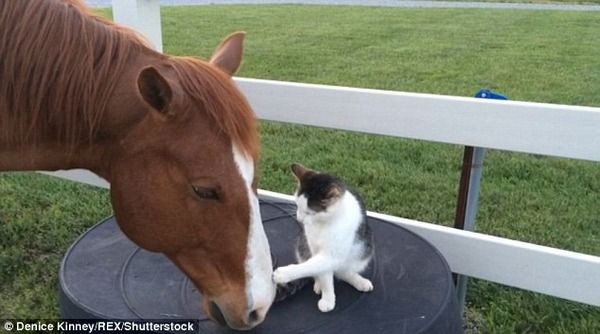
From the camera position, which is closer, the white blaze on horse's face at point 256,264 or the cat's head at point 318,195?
the white blaze on horse's face at point 256,264

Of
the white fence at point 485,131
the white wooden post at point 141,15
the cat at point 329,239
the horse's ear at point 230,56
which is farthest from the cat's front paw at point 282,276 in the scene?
the white wooden post at point 141,15

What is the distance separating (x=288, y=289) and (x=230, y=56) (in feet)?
2.46

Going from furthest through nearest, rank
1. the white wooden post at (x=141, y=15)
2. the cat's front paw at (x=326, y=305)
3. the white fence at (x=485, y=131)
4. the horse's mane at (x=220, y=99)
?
1. the white wooden post at (x=141, y=15)
2. the white fence at (x=485, y=131)
3. the cat's front paw at (x=326, y=305)
4. the horse's mane at (x=220, y=99)

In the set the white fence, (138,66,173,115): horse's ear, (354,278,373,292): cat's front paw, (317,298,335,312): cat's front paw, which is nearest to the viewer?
(138,66,173,115): horse's ear

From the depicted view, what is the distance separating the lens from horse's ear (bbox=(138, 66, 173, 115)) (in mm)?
1306

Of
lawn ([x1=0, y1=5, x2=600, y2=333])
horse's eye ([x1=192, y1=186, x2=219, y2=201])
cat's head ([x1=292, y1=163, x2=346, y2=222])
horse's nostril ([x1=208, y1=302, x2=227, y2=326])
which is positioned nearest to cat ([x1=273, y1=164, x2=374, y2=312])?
cat's head ([x1=292, y1=163, x2=346, y2=222])

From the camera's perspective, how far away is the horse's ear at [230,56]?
1.71 meters

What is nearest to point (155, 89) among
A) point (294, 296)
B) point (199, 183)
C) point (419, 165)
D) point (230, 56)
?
point (199, 183)

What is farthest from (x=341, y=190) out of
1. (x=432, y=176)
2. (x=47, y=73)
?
(x=432, y=176)

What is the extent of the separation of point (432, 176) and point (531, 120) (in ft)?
5.66

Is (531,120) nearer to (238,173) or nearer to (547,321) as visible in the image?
(547,321)

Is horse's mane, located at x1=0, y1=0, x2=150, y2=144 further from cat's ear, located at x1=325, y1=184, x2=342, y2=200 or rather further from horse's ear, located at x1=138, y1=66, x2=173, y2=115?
cat's ear, located at x1=325, y1=184, x2=342, y2=200

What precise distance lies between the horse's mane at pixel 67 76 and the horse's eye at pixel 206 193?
0.43 ft

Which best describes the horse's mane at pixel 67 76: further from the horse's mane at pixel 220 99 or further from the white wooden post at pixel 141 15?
the white wooden post at pixel 141 15
